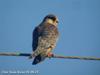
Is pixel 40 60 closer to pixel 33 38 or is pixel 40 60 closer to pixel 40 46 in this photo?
pixel 40 46

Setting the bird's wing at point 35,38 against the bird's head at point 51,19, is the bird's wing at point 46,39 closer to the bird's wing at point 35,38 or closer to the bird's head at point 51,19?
the bird's wing at point 35,38

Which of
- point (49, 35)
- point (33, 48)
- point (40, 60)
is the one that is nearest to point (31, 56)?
point (40, 60)

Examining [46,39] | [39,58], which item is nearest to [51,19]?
[46,39]

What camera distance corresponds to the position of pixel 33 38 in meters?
10.1

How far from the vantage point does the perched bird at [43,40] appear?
8.93 m

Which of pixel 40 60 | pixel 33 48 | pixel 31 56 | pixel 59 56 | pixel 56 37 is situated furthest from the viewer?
pixel 56 37

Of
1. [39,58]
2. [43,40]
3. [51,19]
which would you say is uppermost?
[51,19]

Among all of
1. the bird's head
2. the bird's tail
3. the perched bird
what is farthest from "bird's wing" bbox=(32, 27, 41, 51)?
the bird's head

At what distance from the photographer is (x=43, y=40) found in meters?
9.62

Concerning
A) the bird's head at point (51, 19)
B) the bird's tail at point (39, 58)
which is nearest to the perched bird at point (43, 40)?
the bird's tail at point (39, 58)

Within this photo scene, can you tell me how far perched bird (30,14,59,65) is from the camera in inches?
352

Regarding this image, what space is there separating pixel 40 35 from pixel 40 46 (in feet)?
2.42

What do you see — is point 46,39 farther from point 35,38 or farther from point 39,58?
point 39,58

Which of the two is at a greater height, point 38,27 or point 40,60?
point 38,27
